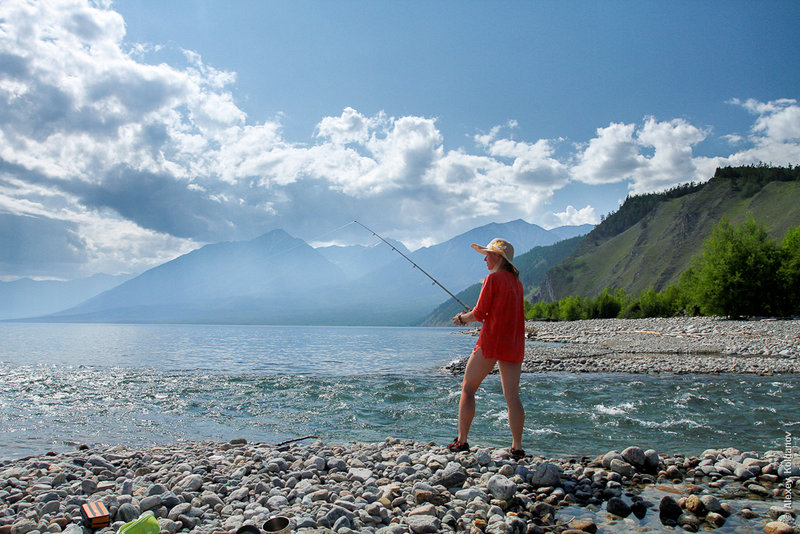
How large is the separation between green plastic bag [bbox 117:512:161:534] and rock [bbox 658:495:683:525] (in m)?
→ 4.70

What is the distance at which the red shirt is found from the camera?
6242 millimetres

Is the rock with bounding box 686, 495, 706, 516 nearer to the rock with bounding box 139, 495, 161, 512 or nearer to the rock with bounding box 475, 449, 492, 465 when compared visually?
the rock with bounding box 475, 449, 492, 465

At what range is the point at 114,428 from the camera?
10242mm

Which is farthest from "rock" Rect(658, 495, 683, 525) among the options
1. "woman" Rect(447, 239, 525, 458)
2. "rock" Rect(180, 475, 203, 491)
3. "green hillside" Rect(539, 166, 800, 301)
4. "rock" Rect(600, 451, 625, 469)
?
"green hillside" Rect(539, 166, 800, 301)

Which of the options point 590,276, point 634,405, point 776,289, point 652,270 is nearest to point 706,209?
point 652,270

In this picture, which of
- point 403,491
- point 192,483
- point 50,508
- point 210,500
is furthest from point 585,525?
point 50,508

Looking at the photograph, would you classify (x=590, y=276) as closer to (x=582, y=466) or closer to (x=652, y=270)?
(x=652, y=270)

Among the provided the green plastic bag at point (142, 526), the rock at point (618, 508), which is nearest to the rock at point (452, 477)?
the rock at point (618, 508)

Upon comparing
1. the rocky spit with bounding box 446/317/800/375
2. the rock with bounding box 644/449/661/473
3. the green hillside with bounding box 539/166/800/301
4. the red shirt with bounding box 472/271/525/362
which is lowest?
the rocky spit with bounding box 446/317/800/375

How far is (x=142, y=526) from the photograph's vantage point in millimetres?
4012

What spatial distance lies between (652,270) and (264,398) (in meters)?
146

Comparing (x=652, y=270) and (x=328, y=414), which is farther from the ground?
(x=652, y=270)

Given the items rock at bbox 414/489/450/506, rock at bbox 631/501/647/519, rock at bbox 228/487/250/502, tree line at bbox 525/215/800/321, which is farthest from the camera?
tree line at bbox 525/215/800/321

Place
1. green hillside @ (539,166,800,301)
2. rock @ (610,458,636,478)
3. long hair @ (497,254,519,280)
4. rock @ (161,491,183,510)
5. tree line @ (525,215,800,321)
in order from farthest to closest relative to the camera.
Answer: green hillside @ (539,166,800,301)
tree line @ (525,215,800,321)
long hair @ (497,254,519,280)
rock @ (610,458,636,478)
rock @ (161,491,183,510)
